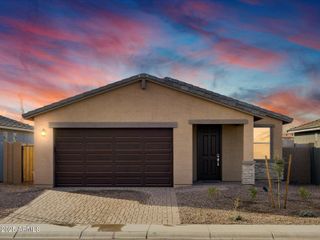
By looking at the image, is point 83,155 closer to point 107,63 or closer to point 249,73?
point 107,63

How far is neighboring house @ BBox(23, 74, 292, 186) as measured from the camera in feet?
50.5

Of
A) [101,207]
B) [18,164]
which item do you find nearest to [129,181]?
[101,207]

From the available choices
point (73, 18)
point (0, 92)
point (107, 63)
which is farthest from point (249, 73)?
point (0, 92)

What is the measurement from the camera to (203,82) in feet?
69.3

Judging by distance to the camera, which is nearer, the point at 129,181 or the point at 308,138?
the point at 129,181

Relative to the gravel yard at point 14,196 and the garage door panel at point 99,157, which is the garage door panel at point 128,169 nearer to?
the garage door panel at point 99,157

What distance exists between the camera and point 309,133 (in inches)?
899

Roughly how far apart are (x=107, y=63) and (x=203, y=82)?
584 centimetres

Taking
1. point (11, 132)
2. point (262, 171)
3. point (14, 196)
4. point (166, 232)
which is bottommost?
point (166, 232)

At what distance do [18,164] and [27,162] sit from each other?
1.23 feet

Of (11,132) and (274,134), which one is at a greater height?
(11,132)

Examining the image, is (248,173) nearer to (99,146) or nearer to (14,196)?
(99,146)

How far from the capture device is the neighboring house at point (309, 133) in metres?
21.0

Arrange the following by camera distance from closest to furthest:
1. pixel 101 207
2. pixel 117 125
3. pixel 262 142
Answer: pixel 101 207, pixel 117 125, pixel 262 142
